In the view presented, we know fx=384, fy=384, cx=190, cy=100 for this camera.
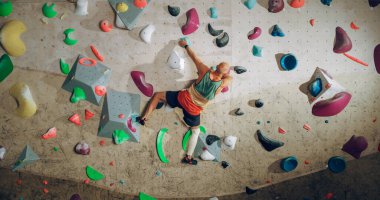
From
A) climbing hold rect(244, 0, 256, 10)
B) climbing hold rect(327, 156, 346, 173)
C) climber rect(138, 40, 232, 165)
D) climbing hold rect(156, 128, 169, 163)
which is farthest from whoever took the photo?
climbing hold rect(327, 156, 346, 173)

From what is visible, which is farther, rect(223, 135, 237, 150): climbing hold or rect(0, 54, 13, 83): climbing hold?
rect(223, 135, 237, 150): climbing hold

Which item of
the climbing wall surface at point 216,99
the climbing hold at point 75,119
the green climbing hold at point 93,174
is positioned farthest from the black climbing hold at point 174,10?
the green climbing hold at point 93,174

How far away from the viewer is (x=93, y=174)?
349cm

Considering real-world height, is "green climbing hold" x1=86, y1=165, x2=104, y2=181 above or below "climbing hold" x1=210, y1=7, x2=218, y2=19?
below

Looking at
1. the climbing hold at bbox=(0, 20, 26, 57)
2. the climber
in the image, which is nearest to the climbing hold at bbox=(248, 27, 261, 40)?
the climber

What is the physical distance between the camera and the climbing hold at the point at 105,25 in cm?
328

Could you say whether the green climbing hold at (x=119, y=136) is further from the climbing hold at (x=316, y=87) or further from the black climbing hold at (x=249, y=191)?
the climbing hold at (x=316, y=87)

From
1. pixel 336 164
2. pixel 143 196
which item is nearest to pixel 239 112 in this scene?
pixel 336 164

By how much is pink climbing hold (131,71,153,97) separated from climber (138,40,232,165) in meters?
0.07

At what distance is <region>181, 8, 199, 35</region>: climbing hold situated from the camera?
3.30 metres

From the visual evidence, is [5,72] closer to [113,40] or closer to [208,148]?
[113,40]

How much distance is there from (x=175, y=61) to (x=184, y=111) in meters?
0.44

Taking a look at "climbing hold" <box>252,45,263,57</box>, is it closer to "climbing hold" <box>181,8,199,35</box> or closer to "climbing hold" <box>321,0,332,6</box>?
"climbing hold" <box>181,8,199,35</box>

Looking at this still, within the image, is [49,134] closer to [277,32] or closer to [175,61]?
[175,61]
